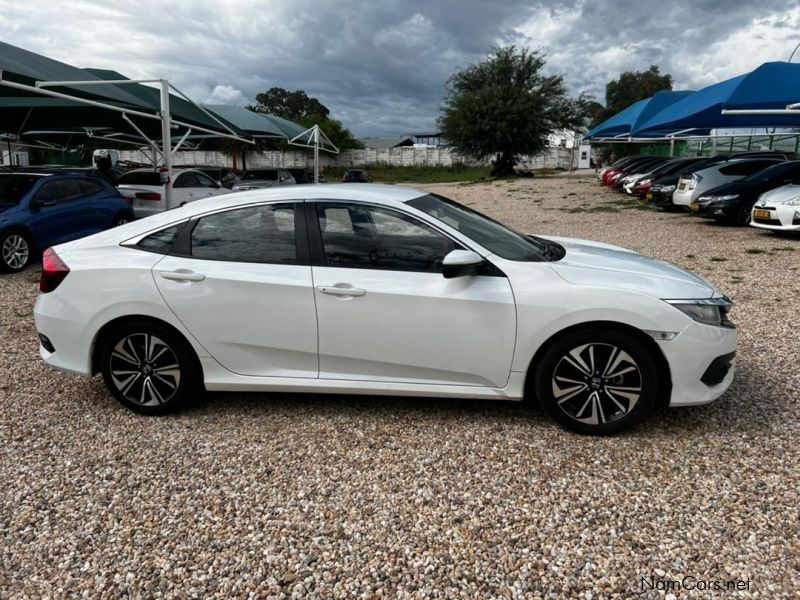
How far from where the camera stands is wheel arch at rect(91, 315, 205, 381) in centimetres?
363

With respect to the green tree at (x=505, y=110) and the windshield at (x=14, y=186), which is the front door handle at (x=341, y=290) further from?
the green tree at (x=505, y=110)

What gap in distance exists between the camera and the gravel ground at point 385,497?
7.76ft

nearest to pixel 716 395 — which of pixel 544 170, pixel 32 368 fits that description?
pixel 32 368

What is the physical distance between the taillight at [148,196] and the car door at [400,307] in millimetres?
10377

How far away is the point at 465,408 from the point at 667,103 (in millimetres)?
27371

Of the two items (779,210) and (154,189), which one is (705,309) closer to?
(779,210)

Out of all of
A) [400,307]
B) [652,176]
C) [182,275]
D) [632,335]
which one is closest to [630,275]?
[632,335]

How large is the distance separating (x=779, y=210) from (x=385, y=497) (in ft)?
34.7

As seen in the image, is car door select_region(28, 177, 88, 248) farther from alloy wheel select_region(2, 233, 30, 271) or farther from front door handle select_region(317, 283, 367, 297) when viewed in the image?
front door handle select_region(317, 283, 367, 297)

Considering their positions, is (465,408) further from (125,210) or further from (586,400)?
(125,210)

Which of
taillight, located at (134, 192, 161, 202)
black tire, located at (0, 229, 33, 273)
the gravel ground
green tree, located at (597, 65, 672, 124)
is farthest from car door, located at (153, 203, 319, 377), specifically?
green tree, located at (597, 65, 672, 124)

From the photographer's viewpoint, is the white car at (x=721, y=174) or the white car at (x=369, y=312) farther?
the white car at (x=721, y=174)

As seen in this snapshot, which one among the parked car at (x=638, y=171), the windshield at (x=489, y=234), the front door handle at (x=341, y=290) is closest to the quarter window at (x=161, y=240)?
the front door handle at (x=341, y=290)

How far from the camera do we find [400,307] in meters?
3.37
